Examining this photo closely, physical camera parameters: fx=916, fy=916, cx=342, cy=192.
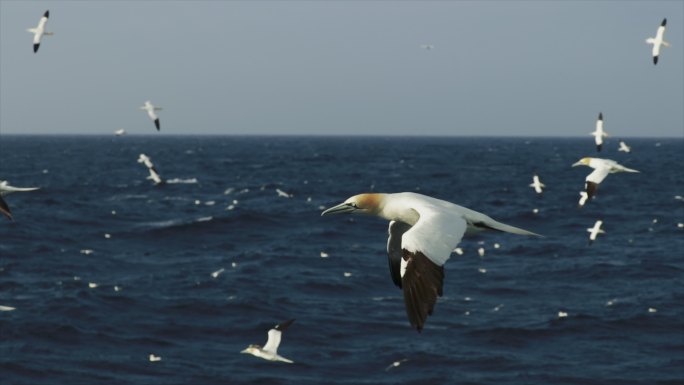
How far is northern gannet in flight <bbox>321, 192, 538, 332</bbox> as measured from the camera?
8.19m

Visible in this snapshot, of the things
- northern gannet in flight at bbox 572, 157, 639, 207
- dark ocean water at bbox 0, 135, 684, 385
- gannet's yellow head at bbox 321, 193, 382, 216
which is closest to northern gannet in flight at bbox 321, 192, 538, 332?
gannet's yellow head at bbox 321, 193, 382, 216

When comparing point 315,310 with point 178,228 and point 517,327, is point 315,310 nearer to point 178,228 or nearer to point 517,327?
point 517,327

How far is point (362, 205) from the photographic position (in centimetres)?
1095

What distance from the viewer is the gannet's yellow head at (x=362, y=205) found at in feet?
35.7

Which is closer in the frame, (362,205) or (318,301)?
(362,205)

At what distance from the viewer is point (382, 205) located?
10.9 m

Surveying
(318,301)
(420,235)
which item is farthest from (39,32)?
(420,235)

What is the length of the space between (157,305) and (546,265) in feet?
51.1

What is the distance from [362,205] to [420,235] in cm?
219

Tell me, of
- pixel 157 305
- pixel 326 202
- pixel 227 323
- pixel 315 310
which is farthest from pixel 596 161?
pixel 326 202

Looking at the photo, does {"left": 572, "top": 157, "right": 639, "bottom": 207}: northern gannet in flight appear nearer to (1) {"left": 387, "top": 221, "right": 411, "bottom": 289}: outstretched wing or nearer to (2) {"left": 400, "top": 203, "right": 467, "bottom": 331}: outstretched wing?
(1) {"left": 387, "top": 221, "right": 411, "bottom": 289}: outstretched wing

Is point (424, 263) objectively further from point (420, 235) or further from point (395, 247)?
point (395, 247)

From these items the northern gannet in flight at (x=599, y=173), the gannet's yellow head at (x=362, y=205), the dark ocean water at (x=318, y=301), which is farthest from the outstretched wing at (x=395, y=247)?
the northern gannet in flight at (x=599, y=173)

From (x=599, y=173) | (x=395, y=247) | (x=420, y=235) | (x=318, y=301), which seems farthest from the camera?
(x=318, y=301)
